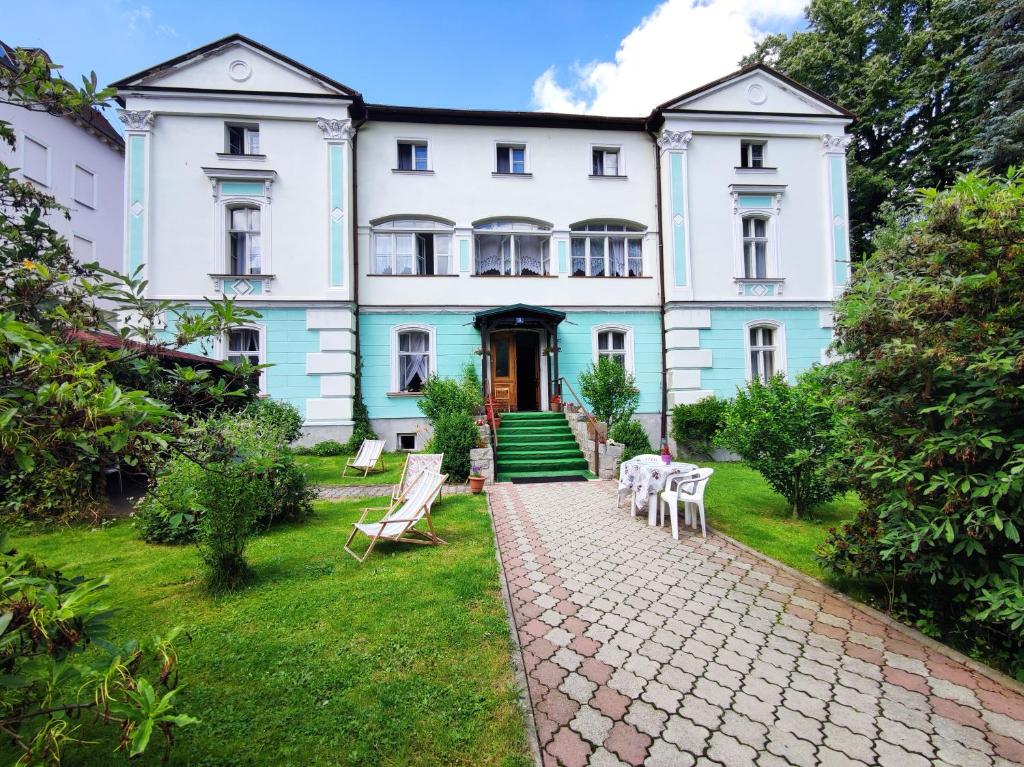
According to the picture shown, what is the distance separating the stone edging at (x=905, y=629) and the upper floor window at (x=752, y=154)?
44.0ft

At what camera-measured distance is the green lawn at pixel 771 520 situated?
521 cm

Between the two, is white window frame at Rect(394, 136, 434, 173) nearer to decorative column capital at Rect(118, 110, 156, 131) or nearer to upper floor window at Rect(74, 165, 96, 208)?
decorative column capital at Rect(118, 110, 156, 131)

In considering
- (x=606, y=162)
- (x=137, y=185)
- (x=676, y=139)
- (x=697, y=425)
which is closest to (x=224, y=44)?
(x=137, y=185)

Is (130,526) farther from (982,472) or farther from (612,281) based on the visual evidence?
(612,281)

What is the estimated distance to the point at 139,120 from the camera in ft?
38.8

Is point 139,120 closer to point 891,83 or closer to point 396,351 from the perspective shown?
point 396,351

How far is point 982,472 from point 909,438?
0.44 meters

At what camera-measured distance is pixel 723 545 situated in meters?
5.52

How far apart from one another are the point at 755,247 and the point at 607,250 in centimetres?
473

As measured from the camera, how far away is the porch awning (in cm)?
1251

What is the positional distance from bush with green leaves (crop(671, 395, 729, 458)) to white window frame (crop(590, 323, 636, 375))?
1.89 metres

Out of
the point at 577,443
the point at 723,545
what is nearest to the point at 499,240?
the point at 577,443

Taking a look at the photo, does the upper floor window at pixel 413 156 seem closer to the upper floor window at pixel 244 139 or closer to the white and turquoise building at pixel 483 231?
the white and turquoise building at pixel 483 231

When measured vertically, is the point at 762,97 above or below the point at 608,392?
above
